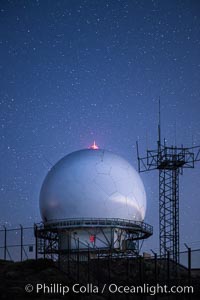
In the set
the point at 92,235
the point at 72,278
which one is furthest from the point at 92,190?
the point at 72,278

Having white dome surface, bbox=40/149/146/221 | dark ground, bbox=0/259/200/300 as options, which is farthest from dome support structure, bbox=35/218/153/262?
dark ground, bbox=0/259/200/300

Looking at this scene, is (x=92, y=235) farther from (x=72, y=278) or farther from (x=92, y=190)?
(x=72, y=278)

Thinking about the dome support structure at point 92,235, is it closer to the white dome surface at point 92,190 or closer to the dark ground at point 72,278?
the white dome surface at point 92,190

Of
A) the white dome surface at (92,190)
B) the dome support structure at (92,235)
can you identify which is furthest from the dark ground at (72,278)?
the white dome surface at (92,190)

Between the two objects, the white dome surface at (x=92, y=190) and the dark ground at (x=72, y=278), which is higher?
the white dome surface at (x=92, y=190)

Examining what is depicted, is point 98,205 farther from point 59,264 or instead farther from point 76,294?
point 76,294

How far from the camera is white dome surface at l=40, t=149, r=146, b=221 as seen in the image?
39312mm

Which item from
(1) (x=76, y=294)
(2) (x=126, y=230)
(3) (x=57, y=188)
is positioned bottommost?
(1) (x=76, y=294)

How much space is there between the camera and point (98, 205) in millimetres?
39219

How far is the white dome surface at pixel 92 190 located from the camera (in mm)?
39312

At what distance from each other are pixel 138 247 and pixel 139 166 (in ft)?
21.7

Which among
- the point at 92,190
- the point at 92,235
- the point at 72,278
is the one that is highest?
the point at 92,190

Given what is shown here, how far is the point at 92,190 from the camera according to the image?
39531 mm

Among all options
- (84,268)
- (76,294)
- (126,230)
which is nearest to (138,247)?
(126,230)
